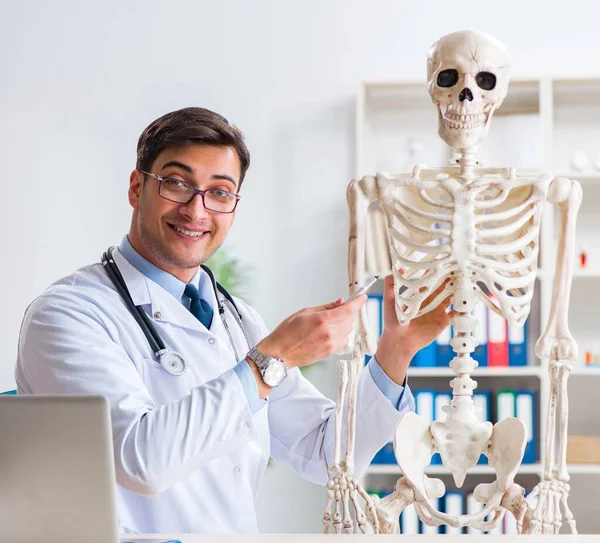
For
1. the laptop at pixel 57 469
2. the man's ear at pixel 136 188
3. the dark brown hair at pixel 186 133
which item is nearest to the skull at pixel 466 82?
the dark brown hair at pixel 186 133

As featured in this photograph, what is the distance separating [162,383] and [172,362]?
0.15 ft

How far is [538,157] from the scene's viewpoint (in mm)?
3205

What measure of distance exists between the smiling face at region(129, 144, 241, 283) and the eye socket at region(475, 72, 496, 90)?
0.51 meters

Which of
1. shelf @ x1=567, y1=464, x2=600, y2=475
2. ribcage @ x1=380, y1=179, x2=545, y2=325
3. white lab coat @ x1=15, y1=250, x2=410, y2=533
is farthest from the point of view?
shelf @ x1=567, y1=464, x2=600, y2=475

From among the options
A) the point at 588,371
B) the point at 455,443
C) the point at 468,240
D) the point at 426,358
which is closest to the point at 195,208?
the point at 468,240

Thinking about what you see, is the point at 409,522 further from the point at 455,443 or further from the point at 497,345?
the point at 455,443

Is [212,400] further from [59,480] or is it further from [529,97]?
[529,97]

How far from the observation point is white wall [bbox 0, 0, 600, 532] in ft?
11.5

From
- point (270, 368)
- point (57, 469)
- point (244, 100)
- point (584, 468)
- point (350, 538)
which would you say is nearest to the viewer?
point (57, 469)

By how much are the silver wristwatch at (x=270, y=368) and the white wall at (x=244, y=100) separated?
2030 millimetres

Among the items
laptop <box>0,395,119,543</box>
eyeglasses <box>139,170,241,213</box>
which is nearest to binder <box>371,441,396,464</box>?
eyeglasses <box>139,170,241,213</box>

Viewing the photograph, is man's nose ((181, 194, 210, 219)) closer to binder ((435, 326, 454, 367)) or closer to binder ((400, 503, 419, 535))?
binder ((435, 326, 454, 367))

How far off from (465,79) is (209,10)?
2259 mm

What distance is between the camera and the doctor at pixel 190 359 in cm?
144
